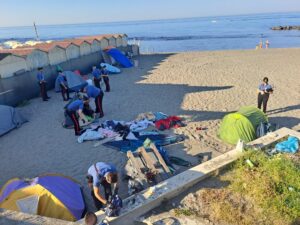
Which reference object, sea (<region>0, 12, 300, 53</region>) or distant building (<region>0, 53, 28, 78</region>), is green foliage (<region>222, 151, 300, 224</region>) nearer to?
distant building (<region>0, 53, 28, 78</region>)

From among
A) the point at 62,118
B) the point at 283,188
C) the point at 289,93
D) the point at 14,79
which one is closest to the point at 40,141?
the point at 62,118

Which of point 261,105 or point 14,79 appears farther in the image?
point 14,79

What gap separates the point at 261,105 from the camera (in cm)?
1168

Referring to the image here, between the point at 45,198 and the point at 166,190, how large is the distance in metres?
2.35

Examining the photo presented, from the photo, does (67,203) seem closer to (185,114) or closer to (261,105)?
(185,114)

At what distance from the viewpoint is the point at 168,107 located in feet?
41.7

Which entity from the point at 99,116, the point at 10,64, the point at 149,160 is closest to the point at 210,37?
the point at 10,64

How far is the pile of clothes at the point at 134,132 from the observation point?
30.2 ft

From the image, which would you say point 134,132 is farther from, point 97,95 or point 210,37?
point 210,37

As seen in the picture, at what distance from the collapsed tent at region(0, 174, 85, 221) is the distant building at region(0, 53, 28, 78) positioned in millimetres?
8610

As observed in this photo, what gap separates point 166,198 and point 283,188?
2342 millimetres

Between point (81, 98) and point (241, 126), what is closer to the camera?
point (241, 126)

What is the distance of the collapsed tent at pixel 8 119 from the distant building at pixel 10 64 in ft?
10.2

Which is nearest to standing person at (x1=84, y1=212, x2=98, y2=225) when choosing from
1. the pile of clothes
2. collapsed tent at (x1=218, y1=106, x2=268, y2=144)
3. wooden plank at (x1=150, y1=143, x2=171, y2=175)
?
wooden plank at (x1=150, y1=143, x2=171, y2=175)
